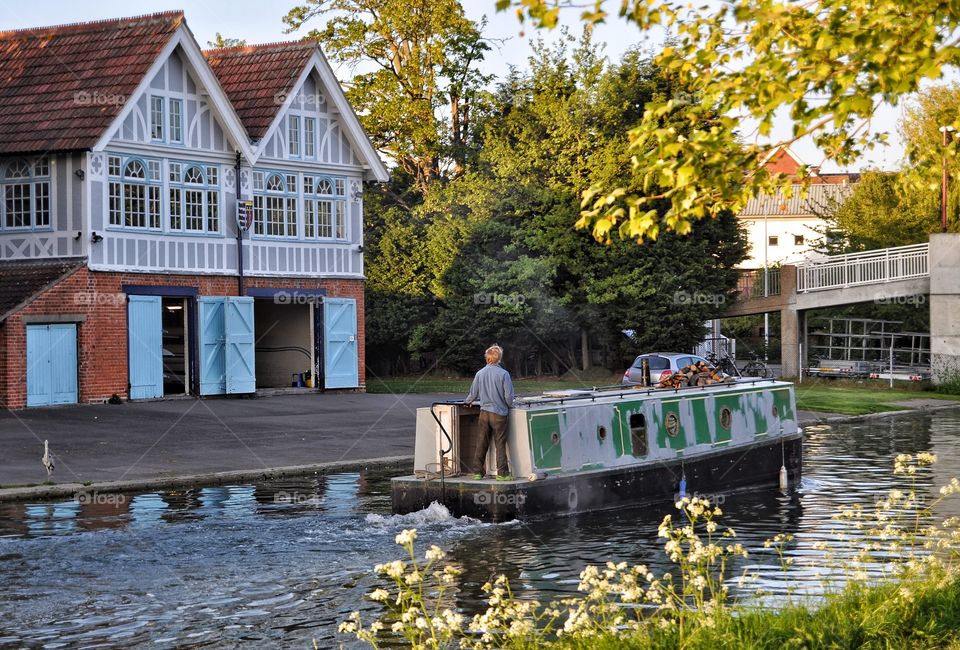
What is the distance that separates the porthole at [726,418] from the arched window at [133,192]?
713 inches

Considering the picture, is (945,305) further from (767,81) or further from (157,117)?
(767,81)

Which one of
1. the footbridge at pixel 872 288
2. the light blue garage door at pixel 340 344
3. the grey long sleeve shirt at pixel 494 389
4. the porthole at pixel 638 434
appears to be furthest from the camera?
the footbridge at pixel 872 288

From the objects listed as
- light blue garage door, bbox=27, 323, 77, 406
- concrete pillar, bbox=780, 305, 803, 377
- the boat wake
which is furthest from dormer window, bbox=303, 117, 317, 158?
the boat wake

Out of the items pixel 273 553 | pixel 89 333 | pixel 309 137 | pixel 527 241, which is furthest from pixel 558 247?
pixel 273 553

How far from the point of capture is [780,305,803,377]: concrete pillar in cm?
5156

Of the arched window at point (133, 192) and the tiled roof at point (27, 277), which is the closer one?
the tiled roof at point (27, 277)

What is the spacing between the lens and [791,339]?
51.7 meters

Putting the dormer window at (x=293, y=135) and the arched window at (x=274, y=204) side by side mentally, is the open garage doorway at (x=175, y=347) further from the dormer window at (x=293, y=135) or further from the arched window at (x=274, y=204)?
the dormer window at (x=293, y=135)

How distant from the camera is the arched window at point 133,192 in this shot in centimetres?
3472

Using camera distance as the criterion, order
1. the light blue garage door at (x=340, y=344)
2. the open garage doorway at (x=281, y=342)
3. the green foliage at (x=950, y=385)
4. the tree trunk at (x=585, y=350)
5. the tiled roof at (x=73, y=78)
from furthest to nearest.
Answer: the tree trunk at (x=585, y=350), the green foliage at (x=950, y=385), the open garage doorway at (x=281, y=342), the light blue garage door at (x=340, y=344), the tiled roof at (x=73, y=78)

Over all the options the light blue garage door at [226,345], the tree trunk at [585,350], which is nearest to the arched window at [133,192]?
the light blue garage door at [226,345]

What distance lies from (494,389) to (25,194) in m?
21.0

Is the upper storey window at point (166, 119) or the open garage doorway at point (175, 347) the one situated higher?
the upper storey window at point (166, 119)

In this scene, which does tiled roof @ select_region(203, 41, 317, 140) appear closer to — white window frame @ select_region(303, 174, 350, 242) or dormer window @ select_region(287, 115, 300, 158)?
dormer window @ select_region(287, 115, 300, 158)
